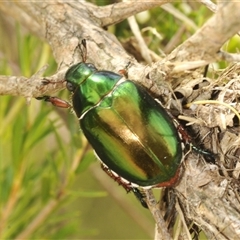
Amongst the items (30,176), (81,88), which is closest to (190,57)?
(81,88)

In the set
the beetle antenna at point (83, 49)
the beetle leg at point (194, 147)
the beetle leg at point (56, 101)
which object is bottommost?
the beetle leg at point (56, 101)

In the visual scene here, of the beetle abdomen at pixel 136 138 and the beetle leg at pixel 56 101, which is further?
the beetle leg at pixel 56 101

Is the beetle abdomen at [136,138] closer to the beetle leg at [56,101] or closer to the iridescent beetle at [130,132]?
the iridescent beetle at [130,132]

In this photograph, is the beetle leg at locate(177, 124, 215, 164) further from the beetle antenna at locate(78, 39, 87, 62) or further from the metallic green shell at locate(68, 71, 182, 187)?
the beetle antenna at locate(78, 39, 87, 62)

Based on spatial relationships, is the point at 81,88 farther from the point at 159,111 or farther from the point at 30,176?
the point at 30,176

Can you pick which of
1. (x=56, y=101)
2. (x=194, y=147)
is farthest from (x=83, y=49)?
(x=194, y=147)

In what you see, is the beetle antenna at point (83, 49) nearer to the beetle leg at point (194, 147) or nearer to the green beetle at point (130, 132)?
the green beetle at point (130, 132)

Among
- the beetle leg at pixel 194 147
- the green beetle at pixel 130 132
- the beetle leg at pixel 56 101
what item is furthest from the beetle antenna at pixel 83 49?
the beetle leg at pixel 194 147

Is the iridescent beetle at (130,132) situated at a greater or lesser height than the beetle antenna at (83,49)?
lesser
